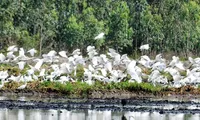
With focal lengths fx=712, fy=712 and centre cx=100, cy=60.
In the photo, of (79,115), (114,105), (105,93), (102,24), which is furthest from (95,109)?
(102,24)

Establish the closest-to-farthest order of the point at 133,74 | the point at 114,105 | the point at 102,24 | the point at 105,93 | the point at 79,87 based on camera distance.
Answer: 1. the point at 114,105
2. the point at 79,87
3. the point at 105,93
4. the point at 133,74
5. the point at 102,24

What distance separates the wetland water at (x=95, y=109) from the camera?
24.8 m

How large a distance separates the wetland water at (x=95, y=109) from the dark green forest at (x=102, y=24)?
24.8m

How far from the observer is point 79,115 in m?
25.5

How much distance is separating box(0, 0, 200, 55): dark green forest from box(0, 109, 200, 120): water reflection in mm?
28605

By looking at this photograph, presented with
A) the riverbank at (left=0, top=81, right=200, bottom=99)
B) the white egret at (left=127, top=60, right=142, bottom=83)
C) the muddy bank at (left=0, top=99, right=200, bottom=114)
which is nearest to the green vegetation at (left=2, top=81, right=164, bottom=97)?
the riverbank at (left=0, top=81, right=200, bottom=99)

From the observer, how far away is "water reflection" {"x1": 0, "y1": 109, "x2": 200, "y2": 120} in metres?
24.3

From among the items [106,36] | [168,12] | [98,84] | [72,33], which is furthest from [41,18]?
[98,84]

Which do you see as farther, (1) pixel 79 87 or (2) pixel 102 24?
(2) pixel 102 24

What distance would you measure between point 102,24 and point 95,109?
32.6 m

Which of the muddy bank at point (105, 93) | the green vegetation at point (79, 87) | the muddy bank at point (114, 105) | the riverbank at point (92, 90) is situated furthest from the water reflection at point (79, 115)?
the green vegetation at point (79, 87)

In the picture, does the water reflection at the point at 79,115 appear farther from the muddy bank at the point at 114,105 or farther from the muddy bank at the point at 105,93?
the muddy bank at the point at 105,93

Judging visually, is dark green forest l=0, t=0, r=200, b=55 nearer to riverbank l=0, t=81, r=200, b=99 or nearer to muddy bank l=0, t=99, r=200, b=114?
riverbank l=0, t=81, r=200, b=99

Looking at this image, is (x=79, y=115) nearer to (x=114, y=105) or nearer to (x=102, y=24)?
(x=114, y=105)
